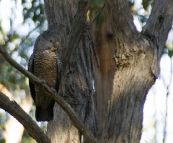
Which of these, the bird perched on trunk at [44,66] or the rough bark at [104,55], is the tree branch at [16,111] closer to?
the bird perched on trunk at [44,66]

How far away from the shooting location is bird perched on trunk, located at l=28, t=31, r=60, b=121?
18.3ft

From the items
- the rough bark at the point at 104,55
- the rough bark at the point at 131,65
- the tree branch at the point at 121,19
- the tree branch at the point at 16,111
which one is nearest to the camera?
the tree branch at the point at 16,111

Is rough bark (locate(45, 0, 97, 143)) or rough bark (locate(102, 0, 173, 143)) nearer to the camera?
rough bark (locate(102, 0, 173, 143))

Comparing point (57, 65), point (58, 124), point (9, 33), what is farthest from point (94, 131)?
point (9, 33)

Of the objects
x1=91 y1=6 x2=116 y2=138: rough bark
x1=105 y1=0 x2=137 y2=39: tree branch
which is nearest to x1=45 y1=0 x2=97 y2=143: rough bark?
x1=105 y1=0 x2=137 y2=39: tree branch

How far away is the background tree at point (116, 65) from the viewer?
4.24 m

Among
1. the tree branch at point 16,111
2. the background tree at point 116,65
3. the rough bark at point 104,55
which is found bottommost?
the tree branch at point 16,111

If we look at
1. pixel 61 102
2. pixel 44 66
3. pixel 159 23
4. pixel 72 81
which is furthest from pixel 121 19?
pixel 44 66

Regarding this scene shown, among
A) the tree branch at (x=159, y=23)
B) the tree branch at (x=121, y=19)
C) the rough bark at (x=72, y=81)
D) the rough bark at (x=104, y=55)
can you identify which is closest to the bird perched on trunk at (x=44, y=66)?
the rough bark at (x=72, y=81)

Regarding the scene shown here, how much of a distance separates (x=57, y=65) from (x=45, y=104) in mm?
455

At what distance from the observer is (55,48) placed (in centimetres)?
565

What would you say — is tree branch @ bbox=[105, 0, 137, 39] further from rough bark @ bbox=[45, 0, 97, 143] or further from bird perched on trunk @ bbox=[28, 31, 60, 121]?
bird perched on trunk @ bbox=[28, 31, 60, 121]

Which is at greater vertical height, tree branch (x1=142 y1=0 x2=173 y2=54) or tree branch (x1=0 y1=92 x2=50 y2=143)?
Answer: tree branch (x1=142 y1=0 x2=173 y2=54)

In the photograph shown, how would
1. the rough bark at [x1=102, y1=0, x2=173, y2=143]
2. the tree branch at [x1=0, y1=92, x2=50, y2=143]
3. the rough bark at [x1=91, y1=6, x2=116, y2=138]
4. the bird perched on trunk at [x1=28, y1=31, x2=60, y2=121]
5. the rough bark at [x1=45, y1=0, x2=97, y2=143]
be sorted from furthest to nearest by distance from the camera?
the rough bark at [x1=91, y1=6, x2=116, y2=138] < the bird perched on trunk at [x1=28, y1=31, x2=60, y2=121] < the rough bark at [x1=45, y1=0, x2=97, y2=143] < the rough bark at [x1=102, y1=0, x2=173, y2=143] < the tree branch at [x1=0, y1=92, x2=50, y2=143]
